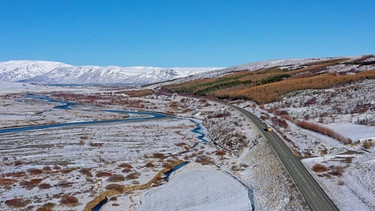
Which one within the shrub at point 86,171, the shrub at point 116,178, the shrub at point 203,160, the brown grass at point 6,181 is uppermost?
the brown grass at point 6,181

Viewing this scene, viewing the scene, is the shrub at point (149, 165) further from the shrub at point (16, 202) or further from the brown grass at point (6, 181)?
the shrub at point (16, 202)

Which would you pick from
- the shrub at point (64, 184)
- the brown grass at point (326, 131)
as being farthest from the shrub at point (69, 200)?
the brown grass at point (326, 131)

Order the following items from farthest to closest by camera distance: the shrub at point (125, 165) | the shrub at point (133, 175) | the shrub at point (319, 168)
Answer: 1. the shrub at point (125, 165)
2. the shrub at point (133, 175)
3. the shrub at point (319, 168)

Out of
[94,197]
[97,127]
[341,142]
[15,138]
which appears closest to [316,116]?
[341,142]

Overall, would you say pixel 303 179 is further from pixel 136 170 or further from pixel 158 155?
pixel 158 155

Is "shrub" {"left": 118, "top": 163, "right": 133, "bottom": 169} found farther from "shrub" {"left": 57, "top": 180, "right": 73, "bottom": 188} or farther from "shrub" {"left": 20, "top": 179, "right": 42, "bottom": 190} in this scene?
"shrub" {"left": 20, "top": 179, "right": 42, "bottom": 190}

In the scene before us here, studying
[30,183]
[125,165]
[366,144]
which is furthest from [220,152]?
[30,183]
